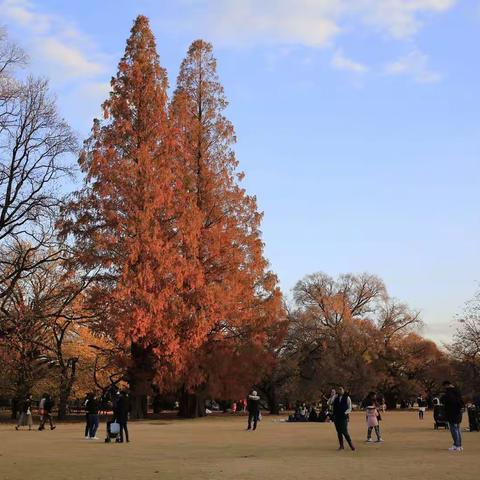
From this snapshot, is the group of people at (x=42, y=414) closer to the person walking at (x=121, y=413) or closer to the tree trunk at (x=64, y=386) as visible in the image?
the tree trunk at (x=64, y=386)

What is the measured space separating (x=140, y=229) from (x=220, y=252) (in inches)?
267

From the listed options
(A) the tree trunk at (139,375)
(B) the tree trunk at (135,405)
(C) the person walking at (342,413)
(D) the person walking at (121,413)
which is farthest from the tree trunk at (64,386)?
(C) the person walking at (342,413)

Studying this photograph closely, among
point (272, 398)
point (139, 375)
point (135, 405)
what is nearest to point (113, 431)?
point (139, 375)

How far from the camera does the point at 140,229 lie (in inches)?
1398

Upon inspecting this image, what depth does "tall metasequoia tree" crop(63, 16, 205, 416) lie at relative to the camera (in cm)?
3478

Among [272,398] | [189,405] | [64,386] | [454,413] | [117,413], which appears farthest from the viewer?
[272,398]

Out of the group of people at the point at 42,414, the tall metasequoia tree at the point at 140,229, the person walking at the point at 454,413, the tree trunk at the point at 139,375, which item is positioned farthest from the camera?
the tree trunk at the point at 139,375

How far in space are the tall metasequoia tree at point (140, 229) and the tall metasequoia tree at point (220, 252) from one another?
5.73 feet

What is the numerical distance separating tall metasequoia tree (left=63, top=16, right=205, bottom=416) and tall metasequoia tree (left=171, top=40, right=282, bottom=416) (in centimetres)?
175

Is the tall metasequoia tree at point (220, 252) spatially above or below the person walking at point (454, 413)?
above

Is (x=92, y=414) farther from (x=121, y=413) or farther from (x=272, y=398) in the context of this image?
(x=272, y=398)

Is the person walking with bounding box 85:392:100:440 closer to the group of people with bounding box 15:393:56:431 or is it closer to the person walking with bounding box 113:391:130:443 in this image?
the person walking with bounding box 113:391:130:443

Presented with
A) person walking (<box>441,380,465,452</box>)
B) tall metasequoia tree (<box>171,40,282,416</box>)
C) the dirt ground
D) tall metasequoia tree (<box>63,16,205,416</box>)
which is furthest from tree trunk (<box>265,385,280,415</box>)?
person walking (<box>441,380,465,452</box>)

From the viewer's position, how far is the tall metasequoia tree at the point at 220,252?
1549 inches
